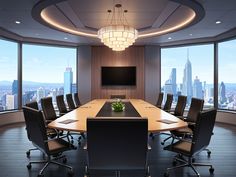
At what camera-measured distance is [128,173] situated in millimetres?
3211

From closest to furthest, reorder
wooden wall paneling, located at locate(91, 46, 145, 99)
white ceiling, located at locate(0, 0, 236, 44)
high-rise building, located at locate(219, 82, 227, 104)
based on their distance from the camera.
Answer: white ceiling, located at locate(0, 0, 236, 44), high-rise building, located at locate(219, 82, 227, 104), wooden wall paneling, located at locate(91, 46, 145, 99)

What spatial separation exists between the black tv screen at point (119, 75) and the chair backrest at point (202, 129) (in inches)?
229

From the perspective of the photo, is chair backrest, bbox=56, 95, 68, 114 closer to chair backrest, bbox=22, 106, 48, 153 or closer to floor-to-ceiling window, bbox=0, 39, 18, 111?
chair backrest, bbox=22, 106, 48, 153

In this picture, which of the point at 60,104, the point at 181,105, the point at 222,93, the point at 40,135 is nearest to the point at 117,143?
the point at 40,135

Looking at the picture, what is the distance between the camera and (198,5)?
4.20 meters

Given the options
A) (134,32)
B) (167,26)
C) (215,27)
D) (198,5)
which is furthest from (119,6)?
(215,27)

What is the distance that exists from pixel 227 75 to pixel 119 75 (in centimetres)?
380

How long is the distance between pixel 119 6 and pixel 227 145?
371 centimetres

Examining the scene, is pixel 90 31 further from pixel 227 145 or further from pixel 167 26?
pixel 227 145

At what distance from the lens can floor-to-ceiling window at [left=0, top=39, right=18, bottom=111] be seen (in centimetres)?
706

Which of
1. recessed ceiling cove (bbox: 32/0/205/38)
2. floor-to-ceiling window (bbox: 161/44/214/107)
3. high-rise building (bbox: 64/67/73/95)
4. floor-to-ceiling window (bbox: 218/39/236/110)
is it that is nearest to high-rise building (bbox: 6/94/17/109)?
high-rise building (bbox: 64/67/73/95)

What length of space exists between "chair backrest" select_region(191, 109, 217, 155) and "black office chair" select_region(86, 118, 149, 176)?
80 cm

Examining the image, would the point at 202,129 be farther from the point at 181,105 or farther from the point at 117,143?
the point at 181,105

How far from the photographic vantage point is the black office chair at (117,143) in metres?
2.05
